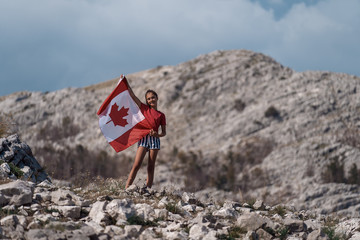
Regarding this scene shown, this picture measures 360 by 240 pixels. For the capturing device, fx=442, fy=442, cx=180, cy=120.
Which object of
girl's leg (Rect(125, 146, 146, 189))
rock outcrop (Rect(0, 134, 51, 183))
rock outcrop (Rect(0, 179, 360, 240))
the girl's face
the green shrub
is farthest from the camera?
rock outcrop (Rect(0, 134, 51, 183))

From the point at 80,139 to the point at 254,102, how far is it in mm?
30560

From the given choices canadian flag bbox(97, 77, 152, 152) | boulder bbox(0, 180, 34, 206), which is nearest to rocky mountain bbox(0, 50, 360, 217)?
canadian flag bbox(97, 77, 152, 152)

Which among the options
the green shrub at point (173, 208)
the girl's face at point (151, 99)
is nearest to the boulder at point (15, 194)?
the green shrub at point (173, 208)

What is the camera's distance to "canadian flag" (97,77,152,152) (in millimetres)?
10484

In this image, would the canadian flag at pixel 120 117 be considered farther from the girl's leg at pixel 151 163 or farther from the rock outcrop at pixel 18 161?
the rock outcrop at pixel 18 161

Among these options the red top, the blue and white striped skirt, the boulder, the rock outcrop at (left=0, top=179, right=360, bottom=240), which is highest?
A: the red top

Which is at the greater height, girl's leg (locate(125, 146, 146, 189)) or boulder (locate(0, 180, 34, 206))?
girl's leg (locate(125, 146, 146, 189))

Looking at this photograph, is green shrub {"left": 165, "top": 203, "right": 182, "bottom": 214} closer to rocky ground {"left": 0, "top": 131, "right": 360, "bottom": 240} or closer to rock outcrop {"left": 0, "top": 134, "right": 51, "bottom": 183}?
rocky ground {"left": 0, "top": 131, "right": 360, "bottom": 240}

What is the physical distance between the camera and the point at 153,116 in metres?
10.2

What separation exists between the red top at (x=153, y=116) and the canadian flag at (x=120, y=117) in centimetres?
15

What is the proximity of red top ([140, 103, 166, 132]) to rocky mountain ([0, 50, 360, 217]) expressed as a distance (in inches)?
1505

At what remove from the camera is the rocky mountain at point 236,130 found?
55.1 metres

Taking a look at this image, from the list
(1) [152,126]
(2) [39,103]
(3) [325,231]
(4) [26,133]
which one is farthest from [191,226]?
(2) [39,103]

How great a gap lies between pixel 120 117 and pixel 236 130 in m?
59.5
